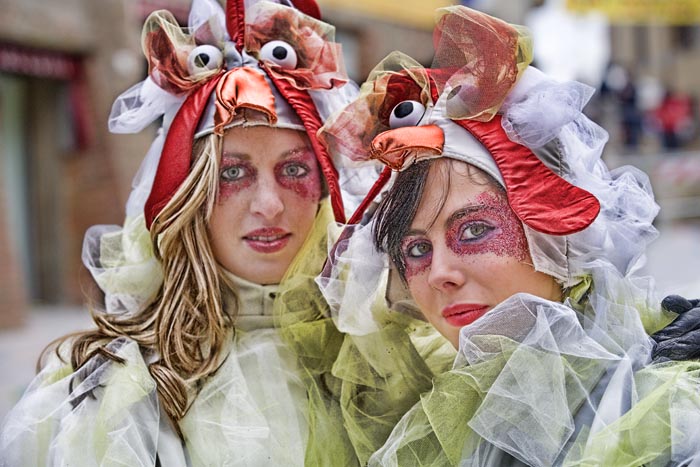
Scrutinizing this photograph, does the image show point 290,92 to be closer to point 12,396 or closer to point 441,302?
point 441,302

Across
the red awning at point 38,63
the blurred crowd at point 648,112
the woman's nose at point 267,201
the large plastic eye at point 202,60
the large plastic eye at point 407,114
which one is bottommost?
the blurred crowd at point 648,112

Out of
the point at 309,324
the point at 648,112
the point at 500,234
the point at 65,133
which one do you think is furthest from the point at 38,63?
the point at 648,112

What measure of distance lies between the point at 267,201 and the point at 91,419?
65 cm

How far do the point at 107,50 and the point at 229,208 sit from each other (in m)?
6.12

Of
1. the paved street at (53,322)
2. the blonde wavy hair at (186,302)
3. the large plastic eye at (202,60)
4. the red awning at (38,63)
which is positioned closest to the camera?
the blonde wavy hair at (186,302)

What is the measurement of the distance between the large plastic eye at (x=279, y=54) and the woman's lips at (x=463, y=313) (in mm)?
826

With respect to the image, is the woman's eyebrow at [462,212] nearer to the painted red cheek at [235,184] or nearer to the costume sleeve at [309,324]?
the costume sleeve at [309,324]

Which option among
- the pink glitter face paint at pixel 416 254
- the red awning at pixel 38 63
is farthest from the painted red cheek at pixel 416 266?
the red awning at pixel 38 63

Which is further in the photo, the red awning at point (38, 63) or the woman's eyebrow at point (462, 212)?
the red awning at point (38, 63)

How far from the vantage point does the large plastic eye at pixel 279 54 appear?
2082 mm

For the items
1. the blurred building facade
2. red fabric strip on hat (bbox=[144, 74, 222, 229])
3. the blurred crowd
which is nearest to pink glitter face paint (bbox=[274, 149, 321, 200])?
red fabric strip on hat (bbox=[144, 74, 222, 229])

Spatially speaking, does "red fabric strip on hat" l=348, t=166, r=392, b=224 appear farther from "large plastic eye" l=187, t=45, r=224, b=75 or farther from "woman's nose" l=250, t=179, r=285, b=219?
"large plastic eye" l=187, t=45, r=224, b=75

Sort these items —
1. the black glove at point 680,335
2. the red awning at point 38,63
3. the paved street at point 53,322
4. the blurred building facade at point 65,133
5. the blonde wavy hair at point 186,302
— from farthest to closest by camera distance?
1. the blurred building facade at point 65,133
2. the red awning at point 38,63
3. the paved street at point 53,322
4. the blonde wavy hair at point 186,302
5. the black glove at point 680,335

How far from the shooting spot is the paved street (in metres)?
5.10
